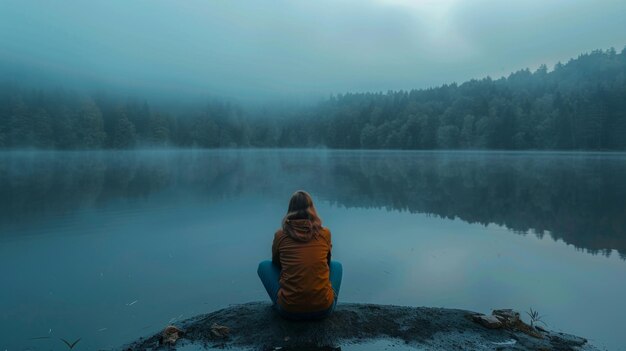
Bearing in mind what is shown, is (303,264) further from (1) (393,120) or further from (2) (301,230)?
(1) (393,120)

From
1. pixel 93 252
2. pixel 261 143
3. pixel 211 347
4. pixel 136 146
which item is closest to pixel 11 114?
pixel 136 146

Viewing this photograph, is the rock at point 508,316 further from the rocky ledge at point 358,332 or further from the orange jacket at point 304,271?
the orange jacket at point 304,271

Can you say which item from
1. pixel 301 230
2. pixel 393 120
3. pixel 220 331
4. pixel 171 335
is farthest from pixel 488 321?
pixel 393 120

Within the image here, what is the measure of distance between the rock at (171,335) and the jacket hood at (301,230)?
1841 mm

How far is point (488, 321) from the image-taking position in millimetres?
5715

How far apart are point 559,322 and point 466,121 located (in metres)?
109

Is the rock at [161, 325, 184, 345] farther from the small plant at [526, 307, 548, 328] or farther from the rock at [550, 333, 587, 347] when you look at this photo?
the small plant at [526, 307, 548, 328]

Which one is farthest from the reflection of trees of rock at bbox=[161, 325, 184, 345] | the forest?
the forest

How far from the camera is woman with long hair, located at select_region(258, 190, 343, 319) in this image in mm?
5125

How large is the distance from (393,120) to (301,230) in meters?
131

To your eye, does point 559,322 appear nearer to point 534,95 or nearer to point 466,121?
point 466,121

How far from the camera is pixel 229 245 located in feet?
34.9

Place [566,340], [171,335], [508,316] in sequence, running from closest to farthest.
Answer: [171,335]
[566,340]
[508,316]

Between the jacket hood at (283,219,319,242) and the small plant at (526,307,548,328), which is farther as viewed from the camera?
the small plant at (526,307,548,328)
